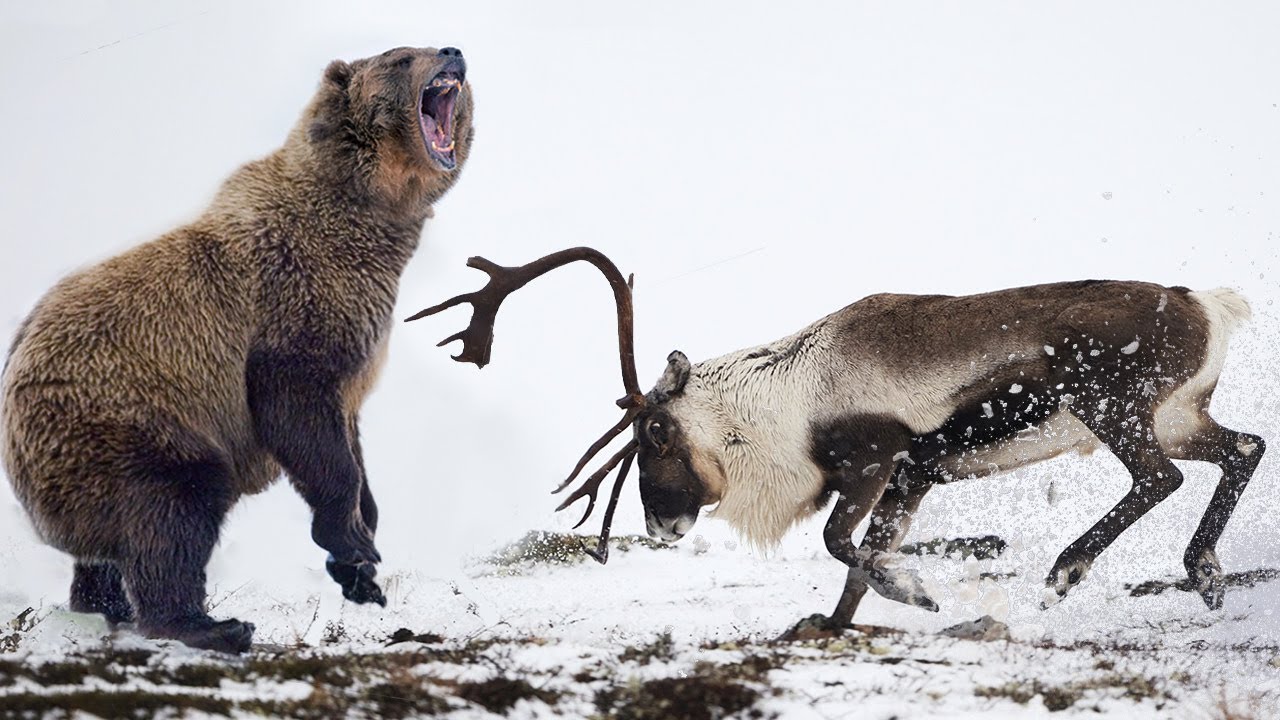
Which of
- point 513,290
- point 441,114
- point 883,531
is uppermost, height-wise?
point 441,114

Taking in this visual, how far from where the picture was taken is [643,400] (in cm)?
714

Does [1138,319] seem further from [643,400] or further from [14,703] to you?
[14,703]

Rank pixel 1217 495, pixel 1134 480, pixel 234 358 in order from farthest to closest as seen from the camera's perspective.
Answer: pixel 1217 495 → pixel 1134 480 → pixel 234 358

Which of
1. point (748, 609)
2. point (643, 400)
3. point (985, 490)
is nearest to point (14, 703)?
point (643, 400)

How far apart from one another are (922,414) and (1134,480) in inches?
44.5

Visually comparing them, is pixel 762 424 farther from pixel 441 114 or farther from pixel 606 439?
pixel 441 114

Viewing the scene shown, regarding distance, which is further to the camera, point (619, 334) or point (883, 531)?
point (619, 334)

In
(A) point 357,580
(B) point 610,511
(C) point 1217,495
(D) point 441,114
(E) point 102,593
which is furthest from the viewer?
(B) point 610,511

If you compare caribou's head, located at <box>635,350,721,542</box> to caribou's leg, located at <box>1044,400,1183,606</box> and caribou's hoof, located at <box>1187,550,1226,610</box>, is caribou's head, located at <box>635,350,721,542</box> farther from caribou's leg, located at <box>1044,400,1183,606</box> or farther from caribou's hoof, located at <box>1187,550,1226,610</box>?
caribou's hoof, located at <box>1187,550,1226,610</box>

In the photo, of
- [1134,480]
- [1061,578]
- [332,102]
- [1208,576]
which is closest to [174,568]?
[332,102]

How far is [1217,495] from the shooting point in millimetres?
6547

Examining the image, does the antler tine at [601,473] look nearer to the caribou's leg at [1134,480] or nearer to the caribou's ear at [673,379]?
the caribou's ear at [673,379]

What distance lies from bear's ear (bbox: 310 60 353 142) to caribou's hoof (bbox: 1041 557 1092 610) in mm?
4419

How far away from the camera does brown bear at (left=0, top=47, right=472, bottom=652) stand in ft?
17.7
